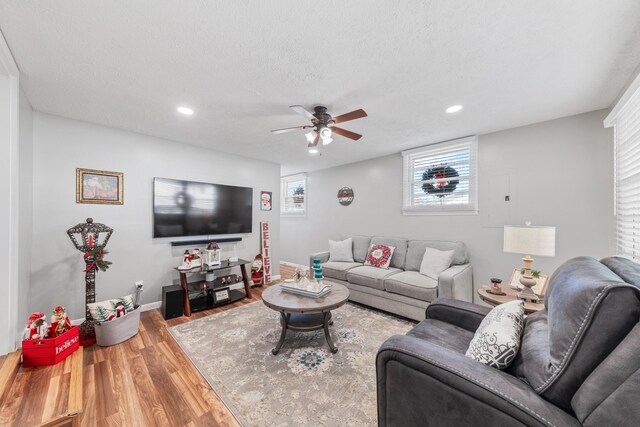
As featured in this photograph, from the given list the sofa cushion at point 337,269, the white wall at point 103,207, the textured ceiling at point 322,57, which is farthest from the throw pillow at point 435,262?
the white wall at point 103,207

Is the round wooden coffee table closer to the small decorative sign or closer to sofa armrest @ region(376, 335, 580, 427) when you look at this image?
sofa armrest @ region(376, 335, 580, 427)

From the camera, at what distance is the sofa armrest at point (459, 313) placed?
1.74 meters

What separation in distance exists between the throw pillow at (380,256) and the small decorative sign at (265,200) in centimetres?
213

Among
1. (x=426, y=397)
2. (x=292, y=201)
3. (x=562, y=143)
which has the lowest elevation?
(x=426, y=397)

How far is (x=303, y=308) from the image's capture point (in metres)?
2.12

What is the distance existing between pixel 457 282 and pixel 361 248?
1701 mm

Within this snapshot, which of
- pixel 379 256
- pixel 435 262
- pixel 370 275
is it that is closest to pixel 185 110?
pixel 370 275

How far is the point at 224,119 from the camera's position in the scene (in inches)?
109

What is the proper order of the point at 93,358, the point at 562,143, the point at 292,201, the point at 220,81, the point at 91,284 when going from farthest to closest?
1. the point at 292,201
2. the point at 562,143
3. the point at 91,284
4. the point at 93,358
5. the point at 220,81

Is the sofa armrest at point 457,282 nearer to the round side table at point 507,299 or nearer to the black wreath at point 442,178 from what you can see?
the round side table at point 507,299

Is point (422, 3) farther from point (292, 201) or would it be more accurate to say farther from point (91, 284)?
point (292, 201)

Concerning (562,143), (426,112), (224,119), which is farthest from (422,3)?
(562,143)

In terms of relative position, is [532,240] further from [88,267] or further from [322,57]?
[88,267]

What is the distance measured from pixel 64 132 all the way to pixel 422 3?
12.2 ft
